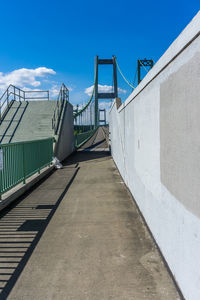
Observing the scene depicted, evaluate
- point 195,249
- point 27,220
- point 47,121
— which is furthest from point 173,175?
point 47,121

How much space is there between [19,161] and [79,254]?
4.15 meters

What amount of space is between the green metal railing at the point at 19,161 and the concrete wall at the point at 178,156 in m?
3.40

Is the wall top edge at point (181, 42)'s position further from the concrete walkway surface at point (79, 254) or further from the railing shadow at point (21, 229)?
the railing shadow at point (21, 229)

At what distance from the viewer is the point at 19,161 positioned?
668cm

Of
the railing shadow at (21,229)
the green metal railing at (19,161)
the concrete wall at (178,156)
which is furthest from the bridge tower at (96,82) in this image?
the concrete wall at (178,156)

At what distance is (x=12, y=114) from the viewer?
50.0 ft

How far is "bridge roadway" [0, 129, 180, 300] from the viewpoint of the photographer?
243 cm

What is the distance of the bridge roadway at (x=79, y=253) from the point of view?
2.43 m

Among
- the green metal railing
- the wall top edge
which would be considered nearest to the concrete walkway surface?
the green metal railing

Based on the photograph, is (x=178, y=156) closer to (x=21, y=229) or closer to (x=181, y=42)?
(x=181, y=42)

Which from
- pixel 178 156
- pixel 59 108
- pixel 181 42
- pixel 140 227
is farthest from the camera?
pixel 59 108

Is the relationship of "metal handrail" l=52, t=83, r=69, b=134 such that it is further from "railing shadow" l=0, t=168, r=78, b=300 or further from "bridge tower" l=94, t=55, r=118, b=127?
"bridge tower" l=94, t=55, r=118, b=127

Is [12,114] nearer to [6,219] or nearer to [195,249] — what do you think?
[6,219]

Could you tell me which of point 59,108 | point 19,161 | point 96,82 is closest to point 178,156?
point 19,161
